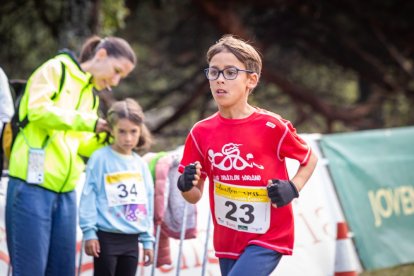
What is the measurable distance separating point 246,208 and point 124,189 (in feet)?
4.04

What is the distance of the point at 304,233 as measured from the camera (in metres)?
7.60

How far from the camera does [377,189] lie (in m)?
9.04

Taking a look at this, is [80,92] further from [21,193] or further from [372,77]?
[372,77]

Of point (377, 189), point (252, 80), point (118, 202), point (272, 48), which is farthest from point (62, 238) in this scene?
point (272, 48)

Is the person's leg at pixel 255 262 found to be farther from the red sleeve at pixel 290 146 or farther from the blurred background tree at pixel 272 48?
the blurred background tree at pixel 272 48

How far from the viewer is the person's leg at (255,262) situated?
429 cm

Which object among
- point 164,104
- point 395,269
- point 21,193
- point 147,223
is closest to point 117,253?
point 147,223

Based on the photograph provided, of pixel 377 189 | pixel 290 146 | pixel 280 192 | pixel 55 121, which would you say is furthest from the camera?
pixel 377 189

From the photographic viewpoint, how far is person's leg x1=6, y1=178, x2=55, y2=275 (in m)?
4.88

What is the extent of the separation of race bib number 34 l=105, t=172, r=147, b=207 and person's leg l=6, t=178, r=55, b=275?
0.50 meters

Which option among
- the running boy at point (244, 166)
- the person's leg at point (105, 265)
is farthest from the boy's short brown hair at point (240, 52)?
the person's leg at point (105, 265)

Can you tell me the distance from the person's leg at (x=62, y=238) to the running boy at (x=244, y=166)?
97cm

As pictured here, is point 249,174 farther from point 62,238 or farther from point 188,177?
point 62,238

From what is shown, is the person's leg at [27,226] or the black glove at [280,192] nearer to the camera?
the black glove at [280,192]
